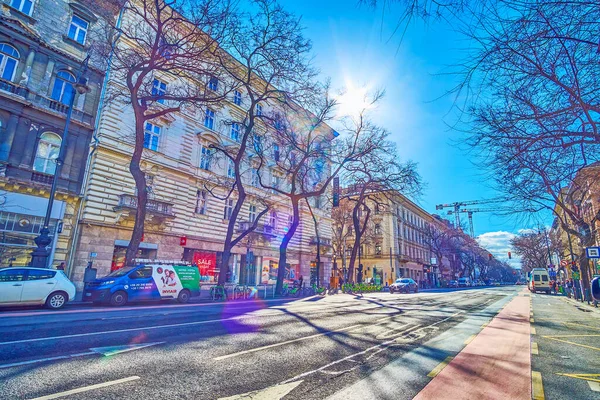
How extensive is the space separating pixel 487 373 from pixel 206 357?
4.53 metres

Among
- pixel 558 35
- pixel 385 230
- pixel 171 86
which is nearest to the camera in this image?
pixel 558 35

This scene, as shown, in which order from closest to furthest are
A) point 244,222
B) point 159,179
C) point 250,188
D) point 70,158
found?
1. point 70,158
2. point 159,179
3. point 244,222
4. point 250,188

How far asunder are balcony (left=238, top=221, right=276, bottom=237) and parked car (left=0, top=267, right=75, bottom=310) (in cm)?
1635

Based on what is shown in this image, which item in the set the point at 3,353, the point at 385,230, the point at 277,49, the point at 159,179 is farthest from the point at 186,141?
the point at 385,230

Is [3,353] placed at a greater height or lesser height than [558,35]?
lesser

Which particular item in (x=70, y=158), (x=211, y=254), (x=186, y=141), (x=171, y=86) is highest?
(x=171, y=86)

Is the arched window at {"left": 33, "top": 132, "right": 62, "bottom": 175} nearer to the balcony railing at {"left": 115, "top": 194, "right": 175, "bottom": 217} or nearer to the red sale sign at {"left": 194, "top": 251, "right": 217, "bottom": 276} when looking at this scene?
the balcony railing at {"left": 115, "top": 194, "right": 175, "bottom": 217}

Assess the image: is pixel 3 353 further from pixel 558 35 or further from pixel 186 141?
pixel 186 141

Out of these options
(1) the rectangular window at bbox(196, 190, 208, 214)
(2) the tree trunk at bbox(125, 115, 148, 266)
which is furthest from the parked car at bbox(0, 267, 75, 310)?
(1) the rectangular window at bbox(196, 190, 208, 214)

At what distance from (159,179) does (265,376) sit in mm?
21451

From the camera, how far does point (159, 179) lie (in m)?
23.0

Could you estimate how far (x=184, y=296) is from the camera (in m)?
16.1

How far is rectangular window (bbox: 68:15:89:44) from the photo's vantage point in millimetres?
20234

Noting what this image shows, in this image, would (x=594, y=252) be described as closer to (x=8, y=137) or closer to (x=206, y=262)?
(x=206, y=262)
